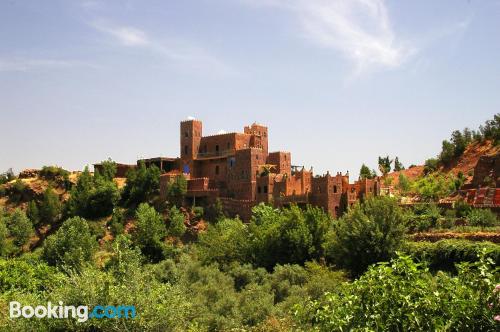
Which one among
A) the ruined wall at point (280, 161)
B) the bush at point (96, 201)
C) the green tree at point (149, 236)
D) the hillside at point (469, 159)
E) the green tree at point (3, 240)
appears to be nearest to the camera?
the green tree at point (149, 236)

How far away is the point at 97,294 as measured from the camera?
1620 cm

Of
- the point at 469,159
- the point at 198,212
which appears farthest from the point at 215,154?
the point at 469,159

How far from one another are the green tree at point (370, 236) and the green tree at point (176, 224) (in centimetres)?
1759

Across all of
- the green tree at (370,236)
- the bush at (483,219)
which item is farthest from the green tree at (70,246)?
the bush at (483,219)

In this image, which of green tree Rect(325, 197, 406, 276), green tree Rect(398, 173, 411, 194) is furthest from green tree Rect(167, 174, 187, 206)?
green tree Rect(325, 197, 406, 276)

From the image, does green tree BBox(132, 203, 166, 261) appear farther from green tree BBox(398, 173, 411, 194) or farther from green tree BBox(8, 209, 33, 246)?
green tree BBox(398, 173, 411, 194)

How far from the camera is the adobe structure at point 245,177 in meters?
41.0

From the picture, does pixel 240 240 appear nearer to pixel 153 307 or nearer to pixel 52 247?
pixel 52 247

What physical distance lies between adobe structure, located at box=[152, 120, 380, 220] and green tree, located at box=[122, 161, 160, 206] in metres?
1.23

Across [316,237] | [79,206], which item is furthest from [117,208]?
[316,237]

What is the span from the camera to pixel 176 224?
4397 cm

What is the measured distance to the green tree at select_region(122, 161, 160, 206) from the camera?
50.3 meters

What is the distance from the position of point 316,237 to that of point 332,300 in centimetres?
2079

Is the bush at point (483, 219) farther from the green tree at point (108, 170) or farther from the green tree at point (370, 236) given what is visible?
the green tree at point (108, 170)
